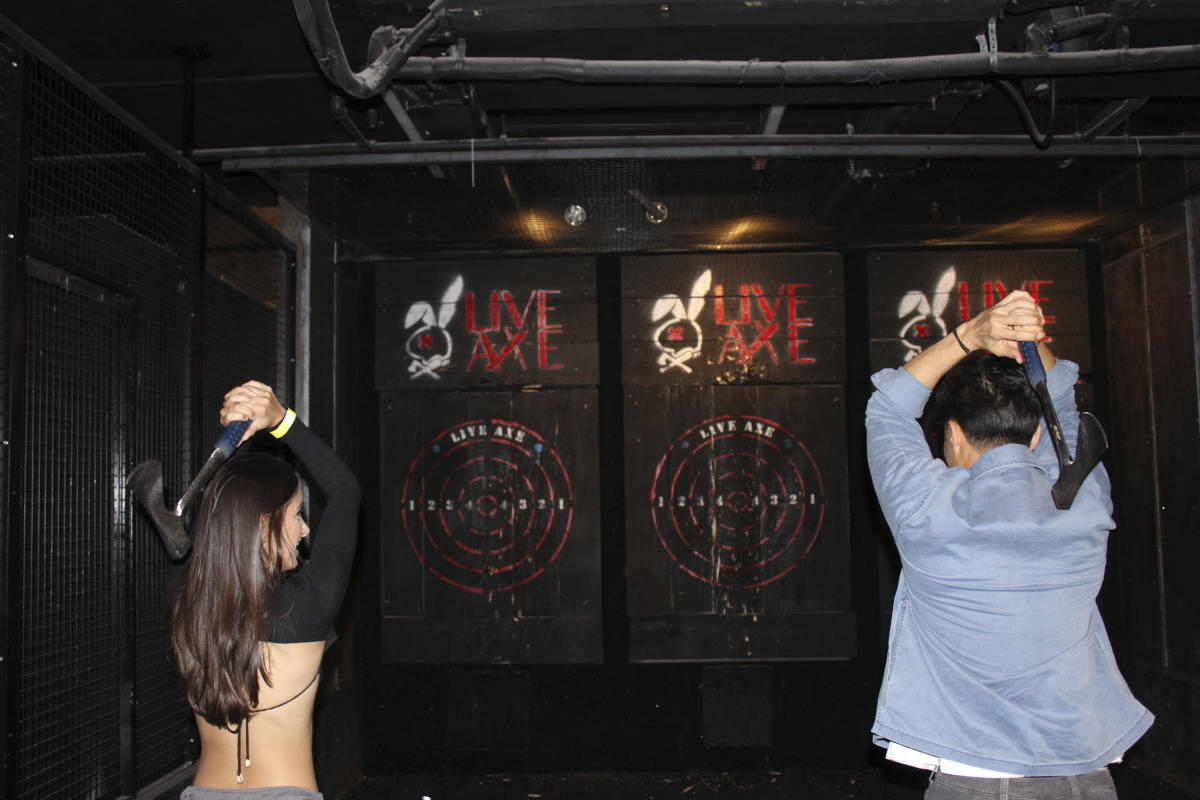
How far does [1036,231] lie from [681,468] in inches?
78.1

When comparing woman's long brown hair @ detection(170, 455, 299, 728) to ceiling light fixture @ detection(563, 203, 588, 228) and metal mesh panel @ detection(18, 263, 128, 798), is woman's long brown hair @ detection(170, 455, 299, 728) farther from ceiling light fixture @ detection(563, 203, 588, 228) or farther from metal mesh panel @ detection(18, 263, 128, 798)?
ceiling light fixture @ detection(563, 203, 588, 228)

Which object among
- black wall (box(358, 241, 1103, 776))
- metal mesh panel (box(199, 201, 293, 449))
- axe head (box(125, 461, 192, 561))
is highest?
metal mesh panel (box(199, 201, 293, 449))

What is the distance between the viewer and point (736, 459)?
415 cm

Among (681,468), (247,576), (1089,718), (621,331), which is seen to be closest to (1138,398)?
(681,468)

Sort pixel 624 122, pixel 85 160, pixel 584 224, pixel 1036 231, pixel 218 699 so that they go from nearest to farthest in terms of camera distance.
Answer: pixel 218 699 < pixel 85 160 < pixel 624 122 < pixel 584 224 < pixel 1036 231

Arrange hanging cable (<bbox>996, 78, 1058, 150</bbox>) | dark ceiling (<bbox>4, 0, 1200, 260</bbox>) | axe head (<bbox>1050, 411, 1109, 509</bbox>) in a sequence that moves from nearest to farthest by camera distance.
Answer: axe head (<bbox>1050, 411, 1109, 509</bbox>) < dark ceiling (<bbox>4, 0, 1200, 260</bbox>) < hanging cable (<bbox>996, 78, 1058, 150</bbox>)

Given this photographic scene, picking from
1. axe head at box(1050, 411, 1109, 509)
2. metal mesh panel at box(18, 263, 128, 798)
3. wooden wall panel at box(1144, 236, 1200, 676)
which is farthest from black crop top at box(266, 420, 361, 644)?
wooden wall panel at box(1144, 236, 1200, 676)

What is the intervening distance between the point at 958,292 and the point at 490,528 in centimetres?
252

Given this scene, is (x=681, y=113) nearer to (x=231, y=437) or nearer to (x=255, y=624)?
(x=231, y=437)

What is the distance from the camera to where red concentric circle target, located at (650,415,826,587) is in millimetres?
4086

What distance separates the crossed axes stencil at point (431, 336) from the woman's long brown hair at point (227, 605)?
274 cm

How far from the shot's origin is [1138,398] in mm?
3914

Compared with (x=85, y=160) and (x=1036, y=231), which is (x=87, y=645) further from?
(x=1036, y=231)

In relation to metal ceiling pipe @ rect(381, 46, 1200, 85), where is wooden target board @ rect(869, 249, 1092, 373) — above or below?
below
